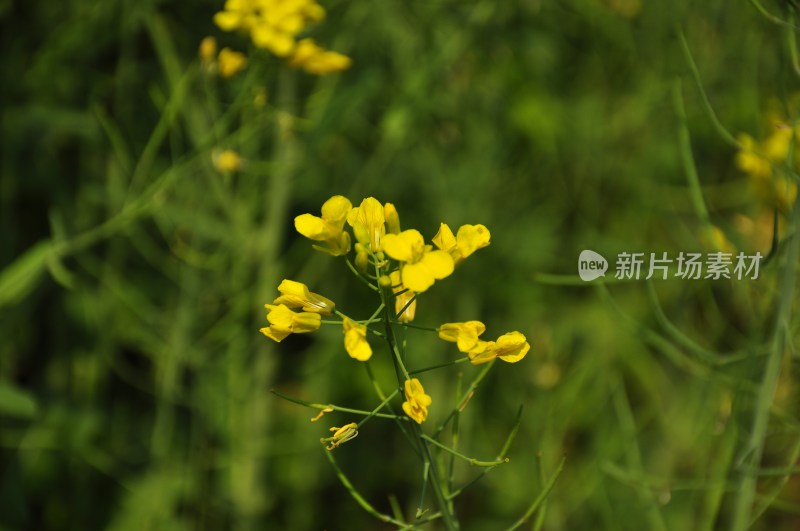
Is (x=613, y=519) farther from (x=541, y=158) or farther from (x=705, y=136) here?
(x=705, y=136)

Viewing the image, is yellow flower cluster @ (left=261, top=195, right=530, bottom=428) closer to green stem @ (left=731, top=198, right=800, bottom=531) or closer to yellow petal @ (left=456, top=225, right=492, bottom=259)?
yellow petal @ (left=456, top=225, right=492, bottom=259)

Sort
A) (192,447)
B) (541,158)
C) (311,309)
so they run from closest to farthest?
(311,309) < (192,447) < (541,158)

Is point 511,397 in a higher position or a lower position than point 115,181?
lower

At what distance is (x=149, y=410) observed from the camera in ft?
4.48

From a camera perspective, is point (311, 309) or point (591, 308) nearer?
point (311, 309)

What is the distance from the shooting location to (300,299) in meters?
0.53

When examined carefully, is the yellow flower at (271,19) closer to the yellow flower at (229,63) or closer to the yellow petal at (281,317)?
the yellow flower at (229,63)

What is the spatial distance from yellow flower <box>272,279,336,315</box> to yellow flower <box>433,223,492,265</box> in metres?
0.08

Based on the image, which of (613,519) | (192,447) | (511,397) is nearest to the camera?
(613,519)

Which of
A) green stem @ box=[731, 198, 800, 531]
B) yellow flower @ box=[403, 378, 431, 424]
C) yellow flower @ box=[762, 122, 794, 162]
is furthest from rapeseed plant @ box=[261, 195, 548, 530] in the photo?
yellow flower @ box=[762, 122, 794, 162]

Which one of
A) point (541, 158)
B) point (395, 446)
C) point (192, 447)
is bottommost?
point (395, 446)

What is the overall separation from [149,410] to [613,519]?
0.75 m

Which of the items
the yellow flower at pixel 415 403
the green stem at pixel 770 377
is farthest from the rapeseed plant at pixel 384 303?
the green stem at pixel 770 377

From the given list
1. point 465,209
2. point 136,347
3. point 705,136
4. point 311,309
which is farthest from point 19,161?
point 705,136
